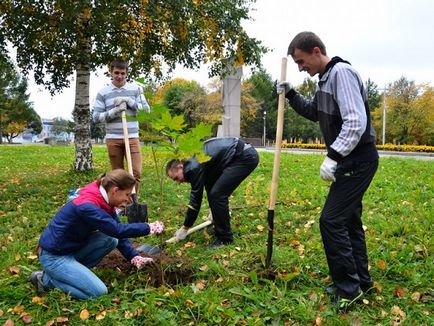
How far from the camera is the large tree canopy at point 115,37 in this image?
714 centimetres

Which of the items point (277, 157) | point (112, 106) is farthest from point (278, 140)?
point (112, 106)

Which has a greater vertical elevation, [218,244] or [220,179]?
[220,179]

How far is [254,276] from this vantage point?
325cm

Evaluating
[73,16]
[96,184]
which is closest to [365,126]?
[96,184]

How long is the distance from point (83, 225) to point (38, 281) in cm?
60

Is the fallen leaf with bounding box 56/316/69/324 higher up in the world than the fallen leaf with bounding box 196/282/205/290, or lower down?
lower down

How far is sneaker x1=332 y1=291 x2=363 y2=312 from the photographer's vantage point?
9.34 ft

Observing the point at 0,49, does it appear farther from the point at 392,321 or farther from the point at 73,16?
the point at 392,321

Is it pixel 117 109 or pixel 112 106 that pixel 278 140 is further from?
pixel 112 106

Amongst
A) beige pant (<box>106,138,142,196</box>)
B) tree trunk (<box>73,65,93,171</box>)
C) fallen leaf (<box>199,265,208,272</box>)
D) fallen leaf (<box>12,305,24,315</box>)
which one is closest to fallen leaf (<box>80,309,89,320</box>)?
fallen leaf (<box>12,305,24,315</box>)

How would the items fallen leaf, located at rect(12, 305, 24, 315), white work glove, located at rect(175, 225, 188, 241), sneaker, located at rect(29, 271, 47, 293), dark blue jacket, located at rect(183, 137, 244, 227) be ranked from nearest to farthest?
1. fallen leaf, located at rect(12, 305, 24, 315)
2. sneaker, located at rect(29, 271, 47, 293)
3. dark blue jacket, located at rect(183, 137, 244, 227)
4. white work glove, located at rect(175, 225, 188, 241)

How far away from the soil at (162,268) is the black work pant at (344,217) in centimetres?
121

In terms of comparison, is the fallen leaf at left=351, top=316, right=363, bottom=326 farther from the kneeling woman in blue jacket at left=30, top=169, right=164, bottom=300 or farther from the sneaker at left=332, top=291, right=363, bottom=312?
the kneeling woman in blue jacket at left=30, top=169, right=164, bottom=300

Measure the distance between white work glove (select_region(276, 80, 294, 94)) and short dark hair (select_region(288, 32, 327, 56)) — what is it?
0.56m
